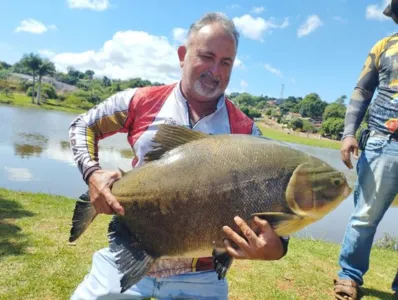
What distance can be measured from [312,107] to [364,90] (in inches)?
5648

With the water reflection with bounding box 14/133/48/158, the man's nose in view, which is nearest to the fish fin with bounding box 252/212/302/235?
the man's nose

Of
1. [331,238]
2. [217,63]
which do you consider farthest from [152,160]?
[331,238]

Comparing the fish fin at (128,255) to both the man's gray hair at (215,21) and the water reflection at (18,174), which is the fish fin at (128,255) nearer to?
the man's gray hair at (215,21)

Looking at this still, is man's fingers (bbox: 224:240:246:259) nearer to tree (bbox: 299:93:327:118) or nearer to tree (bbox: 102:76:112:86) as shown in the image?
tree (bbox: 299:93:327:118)

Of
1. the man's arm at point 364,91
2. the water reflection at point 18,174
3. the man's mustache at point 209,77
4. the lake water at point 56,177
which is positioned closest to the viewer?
the man's mustache at point 209,77

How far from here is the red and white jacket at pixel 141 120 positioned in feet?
9.43

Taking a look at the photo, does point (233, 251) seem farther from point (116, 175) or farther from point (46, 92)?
point (46, 92)

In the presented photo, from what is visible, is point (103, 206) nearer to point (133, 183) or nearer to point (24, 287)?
point (133, 183)

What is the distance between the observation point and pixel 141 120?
2.96m

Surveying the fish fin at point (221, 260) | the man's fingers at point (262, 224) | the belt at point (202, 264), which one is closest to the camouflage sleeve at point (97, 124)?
the belt at point (202, 264)

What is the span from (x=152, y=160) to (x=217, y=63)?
0.91 meters

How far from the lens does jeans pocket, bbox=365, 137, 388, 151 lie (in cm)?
394

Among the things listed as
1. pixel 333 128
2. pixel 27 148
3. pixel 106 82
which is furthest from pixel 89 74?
pixel 27 148

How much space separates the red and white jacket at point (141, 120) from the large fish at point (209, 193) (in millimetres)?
511
